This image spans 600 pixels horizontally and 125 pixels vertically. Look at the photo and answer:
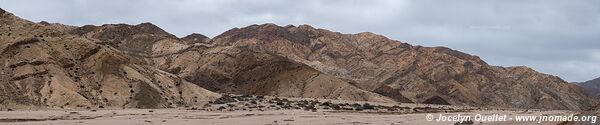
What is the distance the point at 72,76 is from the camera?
42406mm

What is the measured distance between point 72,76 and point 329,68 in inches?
2406

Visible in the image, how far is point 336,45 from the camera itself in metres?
135

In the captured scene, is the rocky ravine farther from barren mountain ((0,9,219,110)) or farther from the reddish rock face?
barren mountain ((0,9,219,110))

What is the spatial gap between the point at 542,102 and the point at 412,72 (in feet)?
83.2

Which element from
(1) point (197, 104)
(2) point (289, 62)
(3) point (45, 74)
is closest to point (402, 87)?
(2) point (289, 62)

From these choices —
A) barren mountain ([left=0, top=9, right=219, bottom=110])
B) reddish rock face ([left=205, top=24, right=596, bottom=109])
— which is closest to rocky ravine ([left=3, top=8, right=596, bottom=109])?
reddish rock face ([left=205, top=24, right=596, bottom=109])

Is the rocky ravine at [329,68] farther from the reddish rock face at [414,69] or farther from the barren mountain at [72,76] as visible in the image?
the barren mountain at [72,76]

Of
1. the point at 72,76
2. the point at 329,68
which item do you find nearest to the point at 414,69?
the point at 329,68

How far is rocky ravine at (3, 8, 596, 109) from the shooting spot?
252 ft

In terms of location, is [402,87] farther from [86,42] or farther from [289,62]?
[86,42]

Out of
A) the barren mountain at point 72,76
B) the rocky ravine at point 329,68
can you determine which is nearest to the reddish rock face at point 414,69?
the rocky ravine at point 329,68

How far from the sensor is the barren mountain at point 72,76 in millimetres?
37875

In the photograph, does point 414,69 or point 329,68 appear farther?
point 414,69

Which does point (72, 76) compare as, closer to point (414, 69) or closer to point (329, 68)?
point (329, 68)
